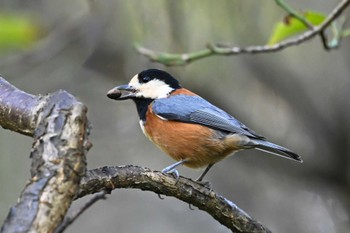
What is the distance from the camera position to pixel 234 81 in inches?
252

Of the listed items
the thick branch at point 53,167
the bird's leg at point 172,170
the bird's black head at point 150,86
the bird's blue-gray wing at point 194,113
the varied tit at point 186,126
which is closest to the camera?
the thick branch at point 53,167

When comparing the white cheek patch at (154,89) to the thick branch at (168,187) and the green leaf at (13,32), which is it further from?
the thick branch at (168,187)

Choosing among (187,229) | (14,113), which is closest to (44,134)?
(14,113)

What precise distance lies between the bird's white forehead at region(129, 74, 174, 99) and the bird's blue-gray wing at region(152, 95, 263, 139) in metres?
0.08

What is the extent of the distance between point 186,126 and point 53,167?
2.21 metres

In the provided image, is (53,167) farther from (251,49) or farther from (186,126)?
(251,49)

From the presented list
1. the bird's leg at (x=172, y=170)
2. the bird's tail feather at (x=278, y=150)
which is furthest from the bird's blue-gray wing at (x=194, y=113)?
the bird's leg at (x=172, y=170)

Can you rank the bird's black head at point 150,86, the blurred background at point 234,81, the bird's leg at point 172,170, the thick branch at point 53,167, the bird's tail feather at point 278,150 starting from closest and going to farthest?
the thick branch at point 53,167 < the bird's leg at point 172,170 < the bird's tail feather at point 278,150 < the bird's black head at point 150,86 < the blurred background at point 234,81

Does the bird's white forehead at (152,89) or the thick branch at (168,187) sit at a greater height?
the bird's white forehead at (152,89)

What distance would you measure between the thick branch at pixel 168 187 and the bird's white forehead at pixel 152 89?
1.46 m

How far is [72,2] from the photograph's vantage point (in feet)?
22.4

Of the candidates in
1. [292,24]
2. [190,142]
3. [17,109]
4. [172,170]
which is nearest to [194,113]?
[190,142]

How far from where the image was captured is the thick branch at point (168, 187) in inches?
82.7

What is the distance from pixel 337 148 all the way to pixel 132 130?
1.90 metres
